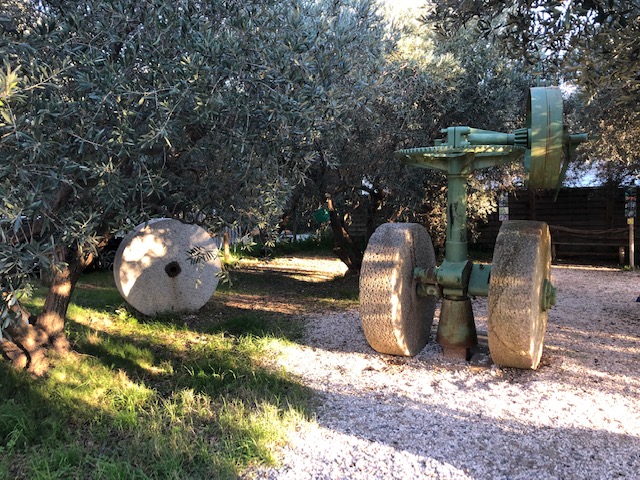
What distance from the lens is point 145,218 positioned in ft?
10.5

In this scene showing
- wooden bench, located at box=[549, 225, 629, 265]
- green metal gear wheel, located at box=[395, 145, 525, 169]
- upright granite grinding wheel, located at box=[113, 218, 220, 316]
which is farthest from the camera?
wooden bench, located at box=[549, 225, 629, 265]

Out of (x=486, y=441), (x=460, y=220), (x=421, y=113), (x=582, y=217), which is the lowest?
(x=486, y=441)

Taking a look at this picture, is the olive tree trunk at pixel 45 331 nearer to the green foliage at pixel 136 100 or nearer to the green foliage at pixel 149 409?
the green foliage at pixel 149 409

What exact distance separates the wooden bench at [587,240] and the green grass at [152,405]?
27.3 feet

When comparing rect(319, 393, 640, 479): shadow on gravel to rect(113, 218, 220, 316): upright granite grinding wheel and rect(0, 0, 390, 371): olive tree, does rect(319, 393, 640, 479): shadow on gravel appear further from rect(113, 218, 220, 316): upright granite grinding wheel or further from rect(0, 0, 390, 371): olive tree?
rect(113, 218, 220, 316): upright granite grinding wheel

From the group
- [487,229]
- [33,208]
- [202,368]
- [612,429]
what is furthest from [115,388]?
[487,229]

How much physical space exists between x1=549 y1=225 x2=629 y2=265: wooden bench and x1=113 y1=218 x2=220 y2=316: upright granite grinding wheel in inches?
326

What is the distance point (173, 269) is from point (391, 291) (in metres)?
3.56

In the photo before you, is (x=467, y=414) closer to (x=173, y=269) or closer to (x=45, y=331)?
(x=45, y=331)

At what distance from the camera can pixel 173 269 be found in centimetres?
669

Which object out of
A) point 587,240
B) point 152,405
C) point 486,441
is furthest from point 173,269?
point 587,240

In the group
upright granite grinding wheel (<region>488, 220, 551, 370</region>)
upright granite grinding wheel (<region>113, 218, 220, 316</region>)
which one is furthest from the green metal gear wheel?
upright granite grinding wheel (<region>113, 218, 220, 316</region>)

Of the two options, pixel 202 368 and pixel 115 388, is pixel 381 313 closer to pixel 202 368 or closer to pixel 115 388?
pixel 202 368

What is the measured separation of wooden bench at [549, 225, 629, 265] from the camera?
11195 mm
